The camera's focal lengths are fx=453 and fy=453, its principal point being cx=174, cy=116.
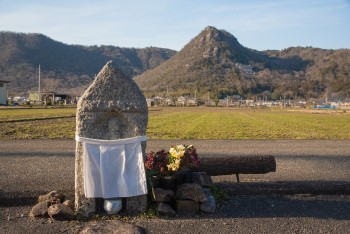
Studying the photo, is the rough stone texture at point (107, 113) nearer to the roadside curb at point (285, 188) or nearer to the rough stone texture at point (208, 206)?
the rough stone texture at point (208, 206)

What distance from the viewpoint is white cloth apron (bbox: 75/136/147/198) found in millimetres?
6941

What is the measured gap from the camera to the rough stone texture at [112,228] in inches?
241

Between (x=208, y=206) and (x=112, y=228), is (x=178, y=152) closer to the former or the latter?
(x=208, y=206)

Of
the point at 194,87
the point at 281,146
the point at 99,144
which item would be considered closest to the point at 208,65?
the point at 194,87

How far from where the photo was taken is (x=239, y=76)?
176 metres

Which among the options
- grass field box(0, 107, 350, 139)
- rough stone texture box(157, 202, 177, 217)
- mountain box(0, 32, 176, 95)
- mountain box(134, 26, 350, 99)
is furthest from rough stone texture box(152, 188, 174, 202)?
mountain box(134, 26, 350, 99)

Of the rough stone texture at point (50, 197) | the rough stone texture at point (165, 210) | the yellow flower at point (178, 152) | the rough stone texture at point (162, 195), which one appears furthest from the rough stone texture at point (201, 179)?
the rough stone texture at point (50, 197)

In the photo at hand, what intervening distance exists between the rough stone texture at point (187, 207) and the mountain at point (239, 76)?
143 meters

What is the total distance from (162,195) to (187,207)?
1.44 ft

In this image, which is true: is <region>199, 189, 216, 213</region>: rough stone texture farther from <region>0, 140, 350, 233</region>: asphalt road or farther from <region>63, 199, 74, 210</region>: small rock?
<region>63, 199, 74, 210</region>: small rock

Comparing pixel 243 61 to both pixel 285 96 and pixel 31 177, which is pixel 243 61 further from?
pixel 31 177

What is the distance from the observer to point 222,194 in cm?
809

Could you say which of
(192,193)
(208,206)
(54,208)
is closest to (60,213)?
(54,208)

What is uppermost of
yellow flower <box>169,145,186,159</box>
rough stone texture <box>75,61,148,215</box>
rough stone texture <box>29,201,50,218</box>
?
rough stone texture <box>75,61,148,215</box>
